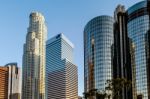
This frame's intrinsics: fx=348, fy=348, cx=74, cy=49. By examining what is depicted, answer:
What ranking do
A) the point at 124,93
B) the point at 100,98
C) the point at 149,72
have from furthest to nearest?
1. the point at 149,72
2. the point at 124,93
3. the point at 100,98

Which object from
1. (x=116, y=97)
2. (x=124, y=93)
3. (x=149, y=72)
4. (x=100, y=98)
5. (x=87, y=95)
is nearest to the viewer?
(x=116, y=97)

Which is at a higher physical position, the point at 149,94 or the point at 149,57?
the point at 149,57

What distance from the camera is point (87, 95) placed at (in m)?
124

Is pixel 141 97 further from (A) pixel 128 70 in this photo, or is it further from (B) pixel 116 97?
(B) pixel 116 97

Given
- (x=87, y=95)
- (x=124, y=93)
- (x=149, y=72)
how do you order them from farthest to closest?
(x=149, y=72) → (x=124, y=93) → (x=87, y=95)

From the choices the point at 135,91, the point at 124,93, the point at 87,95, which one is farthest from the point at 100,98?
the point at 135,91

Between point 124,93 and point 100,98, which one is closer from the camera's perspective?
point 100,98

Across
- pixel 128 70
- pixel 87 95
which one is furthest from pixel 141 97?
pixel 87 95

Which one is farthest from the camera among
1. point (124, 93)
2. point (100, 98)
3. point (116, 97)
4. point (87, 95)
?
point (124, 93)

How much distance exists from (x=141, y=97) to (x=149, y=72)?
1518 cm

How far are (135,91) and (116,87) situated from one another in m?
100

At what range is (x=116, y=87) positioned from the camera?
10081 centimetres

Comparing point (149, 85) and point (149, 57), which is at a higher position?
point (149, 57)

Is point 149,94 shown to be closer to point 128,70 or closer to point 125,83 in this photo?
point 128,70
